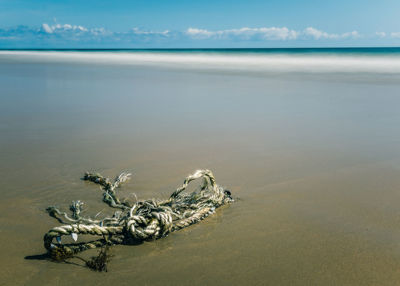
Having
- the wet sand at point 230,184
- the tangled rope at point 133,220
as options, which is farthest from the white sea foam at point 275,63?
the tangled rope at point 133,220

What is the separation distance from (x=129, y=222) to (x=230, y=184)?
1.25 metres

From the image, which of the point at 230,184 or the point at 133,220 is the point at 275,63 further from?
the point at 133,220

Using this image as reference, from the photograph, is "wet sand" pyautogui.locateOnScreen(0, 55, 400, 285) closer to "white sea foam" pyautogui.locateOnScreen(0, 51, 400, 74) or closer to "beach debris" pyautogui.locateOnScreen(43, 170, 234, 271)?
"beach debris" pyautogui.locateOnScreen(43, 170, 234, 271)

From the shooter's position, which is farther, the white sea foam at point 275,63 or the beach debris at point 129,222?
the white sea foam at point 275,63

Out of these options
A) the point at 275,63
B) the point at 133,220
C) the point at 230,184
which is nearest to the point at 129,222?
the point at 133,220

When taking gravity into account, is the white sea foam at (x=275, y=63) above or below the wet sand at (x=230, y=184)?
above

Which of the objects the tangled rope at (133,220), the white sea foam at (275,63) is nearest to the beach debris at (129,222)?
the tangled rope at (133,220)

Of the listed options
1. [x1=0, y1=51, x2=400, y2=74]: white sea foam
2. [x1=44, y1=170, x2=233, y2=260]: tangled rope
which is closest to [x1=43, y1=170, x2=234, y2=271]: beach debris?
[x1=44, y1=170, x2=233, y2=260]: tangled rope

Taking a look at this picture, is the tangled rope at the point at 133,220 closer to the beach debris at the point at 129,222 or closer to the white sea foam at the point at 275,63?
the beach debris at the point at 129,222

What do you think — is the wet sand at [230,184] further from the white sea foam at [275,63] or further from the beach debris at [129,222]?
the white sea foam at [275,63]

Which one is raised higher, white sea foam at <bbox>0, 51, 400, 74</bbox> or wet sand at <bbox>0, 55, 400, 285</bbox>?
white sea foam at <bbox>0, 51, 400, 74</bbox>

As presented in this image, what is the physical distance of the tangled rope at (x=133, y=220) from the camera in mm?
1938

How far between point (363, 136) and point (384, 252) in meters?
2.96

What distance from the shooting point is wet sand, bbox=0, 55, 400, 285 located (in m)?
→ 1.93
